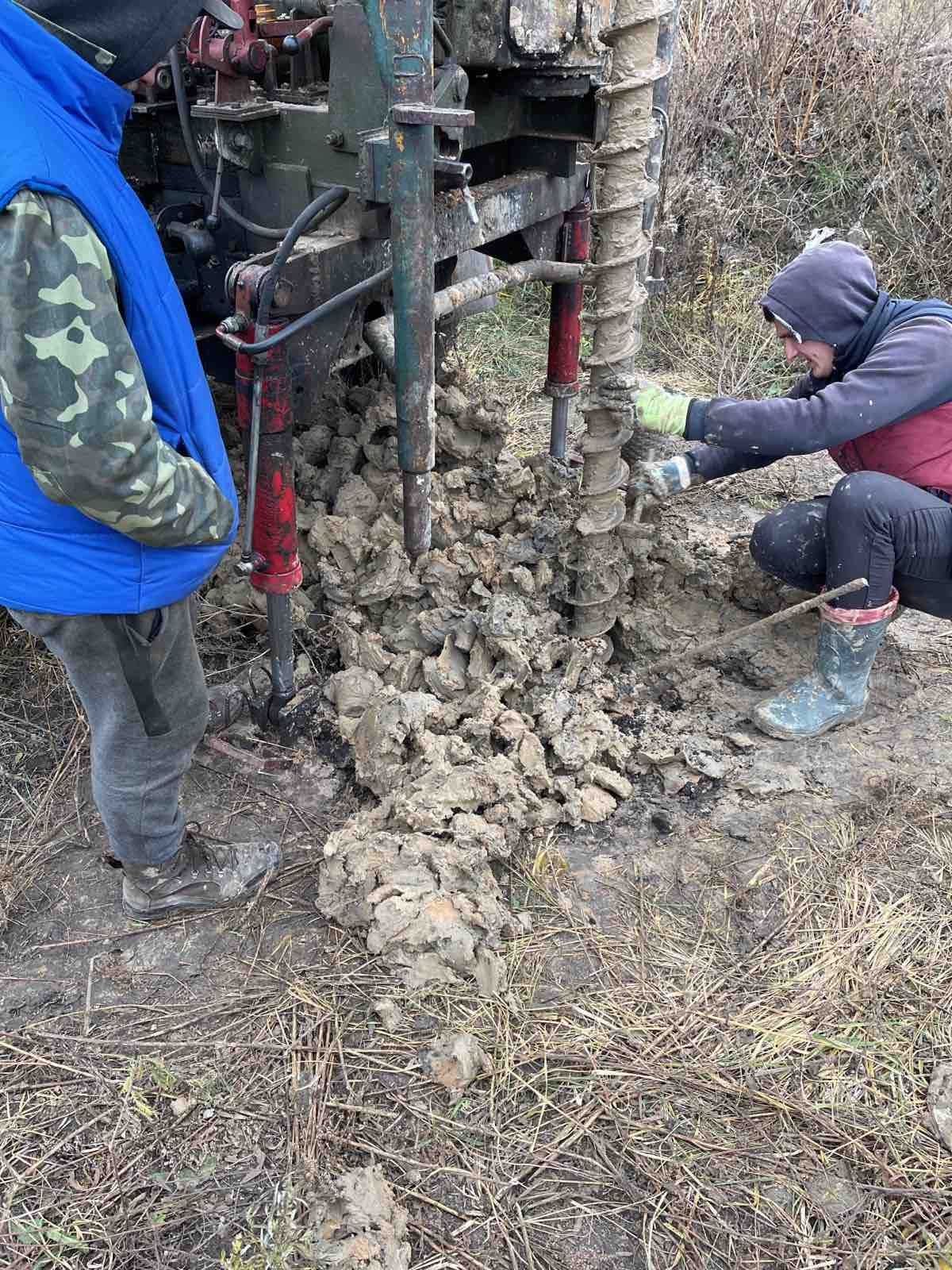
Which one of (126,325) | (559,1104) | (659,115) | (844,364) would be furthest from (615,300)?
(559,1104)

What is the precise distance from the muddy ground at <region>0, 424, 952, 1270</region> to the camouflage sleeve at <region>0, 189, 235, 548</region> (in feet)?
3.60

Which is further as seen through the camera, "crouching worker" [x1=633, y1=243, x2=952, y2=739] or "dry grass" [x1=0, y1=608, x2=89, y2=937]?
"crouching worker" [x1=633, y1=243, x2=952, y2=739]

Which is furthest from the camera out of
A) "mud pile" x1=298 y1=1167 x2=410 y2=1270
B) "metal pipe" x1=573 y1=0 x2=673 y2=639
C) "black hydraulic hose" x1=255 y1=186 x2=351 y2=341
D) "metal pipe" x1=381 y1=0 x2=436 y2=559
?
"metal pipe" x1=573 y1=0 x2=673 y2=639

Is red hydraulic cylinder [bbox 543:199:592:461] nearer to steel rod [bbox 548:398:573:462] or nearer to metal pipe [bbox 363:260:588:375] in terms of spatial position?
steel rod [bbox 548:398:573:462]

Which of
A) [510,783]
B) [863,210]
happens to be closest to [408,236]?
[510,783]

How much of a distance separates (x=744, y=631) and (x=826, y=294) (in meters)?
0.94

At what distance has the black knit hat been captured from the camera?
144 centimetres

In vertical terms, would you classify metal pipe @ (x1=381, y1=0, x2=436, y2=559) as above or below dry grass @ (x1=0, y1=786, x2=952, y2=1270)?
above

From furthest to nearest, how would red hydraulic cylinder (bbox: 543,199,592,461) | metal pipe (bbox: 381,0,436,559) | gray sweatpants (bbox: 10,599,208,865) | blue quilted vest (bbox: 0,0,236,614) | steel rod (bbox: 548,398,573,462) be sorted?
steel rod (bbox: 548,398,573,462)
red hydraulic cylinder (bbox: 543,199,592,461)
metal pipe (bbox: 381,0,436,559)
gray sweatpants (bbox: 10,599,208,865)
blue quilted vest (bbox: 0,0,236,614)

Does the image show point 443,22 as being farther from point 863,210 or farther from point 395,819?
point 863,210

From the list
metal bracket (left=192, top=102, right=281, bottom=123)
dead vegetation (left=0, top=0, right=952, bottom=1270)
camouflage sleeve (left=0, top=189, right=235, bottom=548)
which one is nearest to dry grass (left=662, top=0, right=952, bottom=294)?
metal bracket (left=192, top=102, right=281, bottom=123)

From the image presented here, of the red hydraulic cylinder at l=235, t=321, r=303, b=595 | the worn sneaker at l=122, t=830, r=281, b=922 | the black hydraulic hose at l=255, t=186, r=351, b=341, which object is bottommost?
the worn sneaker at l=122, t=830, r=281, b=922

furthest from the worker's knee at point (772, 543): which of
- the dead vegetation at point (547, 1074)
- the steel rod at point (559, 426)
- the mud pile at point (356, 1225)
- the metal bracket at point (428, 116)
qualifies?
the mud pile at point (356, 1225)

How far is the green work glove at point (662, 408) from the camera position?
8.96 feet
